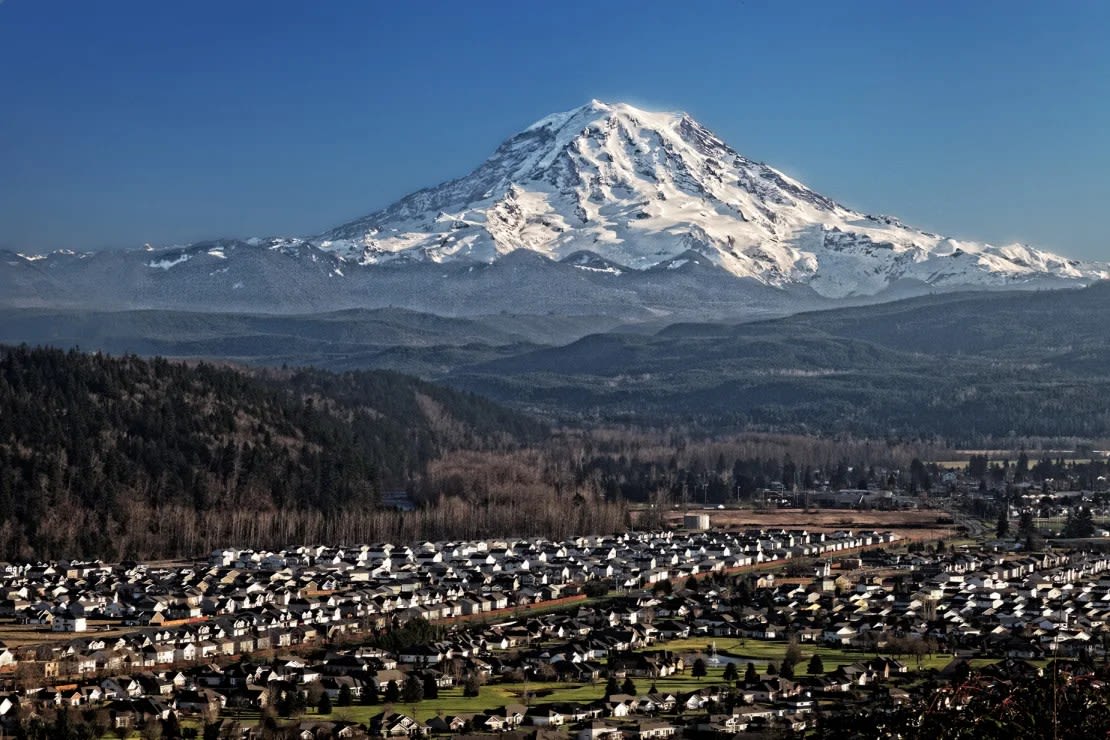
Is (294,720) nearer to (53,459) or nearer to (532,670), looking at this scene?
(532,670)

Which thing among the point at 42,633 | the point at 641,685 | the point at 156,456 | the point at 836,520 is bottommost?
the point at 641,685

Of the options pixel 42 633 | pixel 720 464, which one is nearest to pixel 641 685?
pixel 42 633

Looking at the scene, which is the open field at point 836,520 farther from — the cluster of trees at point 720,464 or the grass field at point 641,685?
the grass field at point 641,685

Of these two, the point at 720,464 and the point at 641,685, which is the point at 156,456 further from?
the point at 641,685

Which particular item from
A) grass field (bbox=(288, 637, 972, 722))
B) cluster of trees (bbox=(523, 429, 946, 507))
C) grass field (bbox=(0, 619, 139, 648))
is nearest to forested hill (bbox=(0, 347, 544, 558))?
cluster of trees (bbox=(523, 429, 946, 507))

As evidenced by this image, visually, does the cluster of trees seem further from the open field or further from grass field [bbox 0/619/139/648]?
grass field [bbox 0/619/139/648]

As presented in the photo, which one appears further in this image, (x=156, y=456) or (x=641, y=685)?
(x=156, y=456)
